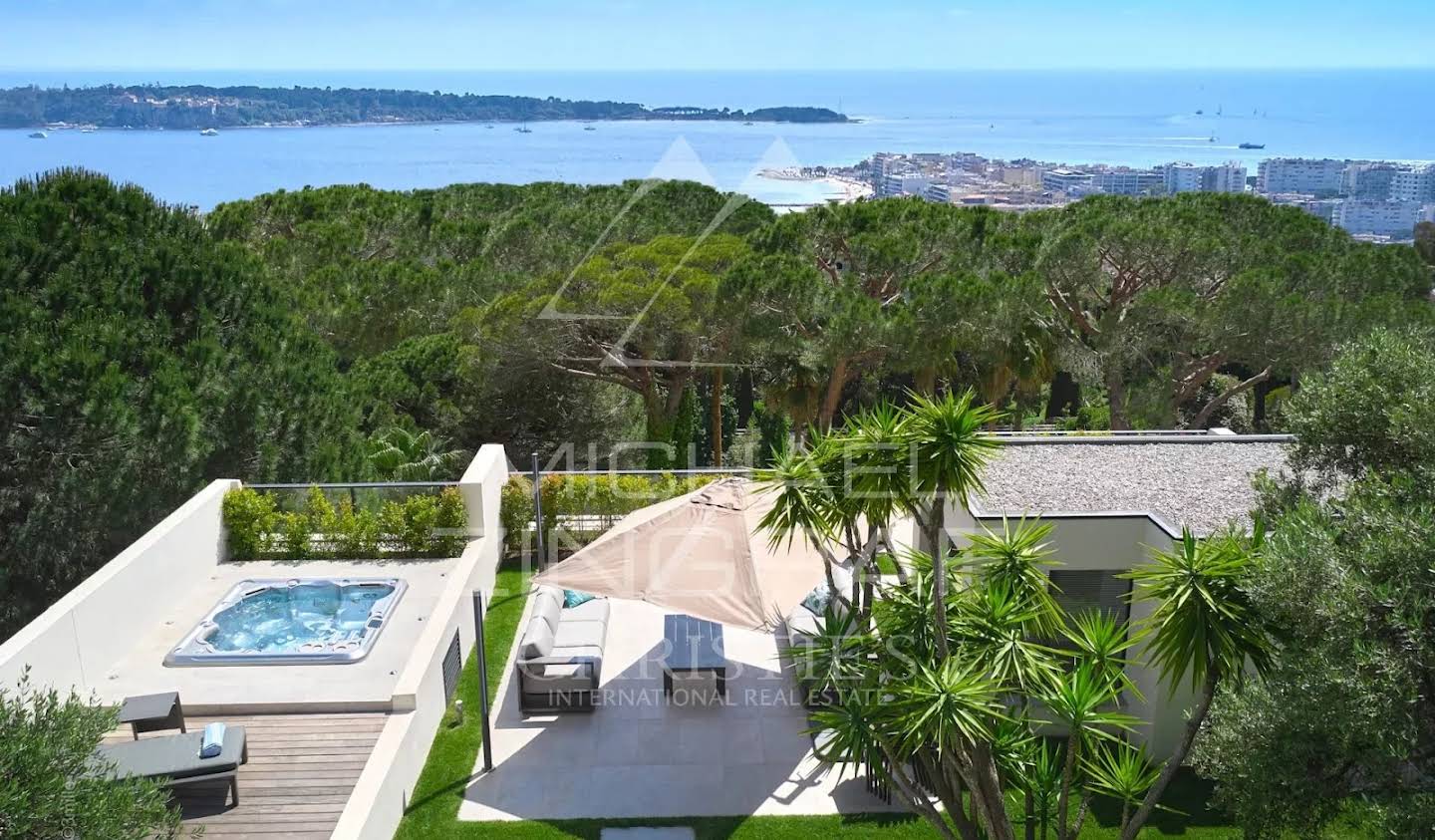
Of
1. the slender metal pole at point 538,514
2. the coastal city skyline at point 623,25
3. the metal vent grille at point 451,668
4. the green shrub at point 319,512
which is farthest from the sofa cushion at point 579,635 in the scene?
the coastal city skyline at point 623,25

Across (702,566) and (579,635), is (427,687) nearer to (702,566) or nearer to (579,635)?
(579,635)

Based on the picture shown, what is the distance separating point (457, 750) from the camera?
11.0 m

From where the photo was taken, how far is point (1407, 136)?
567 feet

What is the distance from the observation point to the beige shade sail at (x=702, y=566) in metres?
10.2

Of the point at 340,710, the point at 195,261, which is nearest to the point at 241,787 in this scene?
the point at 340,710

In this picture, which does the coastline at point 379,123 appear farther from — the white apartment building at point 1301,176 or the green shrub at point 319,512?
the green shrub at point 319,512

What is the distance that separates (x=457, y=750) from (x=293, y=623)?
9.89 feet

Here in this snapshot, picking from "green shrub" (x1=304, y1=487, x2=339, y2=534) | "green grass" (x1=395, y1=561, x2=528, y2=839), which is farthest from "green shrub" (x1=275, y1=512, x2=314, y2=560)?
"green grass" (x1=395, y1=561, x2=528, y2=839)

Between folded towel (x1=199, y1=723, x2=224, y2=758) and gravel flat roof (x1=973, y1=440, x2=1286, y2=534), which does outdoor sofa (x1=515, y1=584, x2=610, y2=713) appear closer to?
folded towel (x1=199, y1=723, x2=224, y2=758)

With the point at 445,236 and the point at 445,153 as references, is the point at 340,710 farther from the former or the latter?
the point at 445,153

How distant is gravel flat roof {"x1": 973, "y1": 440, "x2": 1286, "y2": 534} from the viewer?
11406mm

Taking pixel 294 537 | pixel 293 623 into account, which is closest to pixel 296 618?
pixel 293 623

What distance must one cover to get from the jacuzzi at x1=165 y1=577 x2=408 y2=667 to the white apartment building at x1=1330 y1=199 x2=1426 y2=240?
63177mm

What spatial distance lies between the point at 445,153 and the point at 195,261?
112317 millimetres
